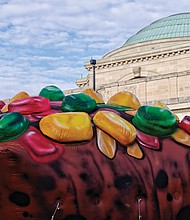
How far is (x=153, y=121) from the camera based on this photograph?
26.3ft

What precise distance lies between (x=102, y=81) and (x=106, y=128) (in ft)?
151

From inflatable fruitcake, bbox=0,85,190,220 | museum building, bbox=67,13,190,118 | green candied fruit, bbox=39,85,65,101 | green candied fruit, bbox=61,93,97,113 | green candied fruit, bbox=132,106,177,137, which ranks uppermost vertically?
museum building, bbox=67,13,190,118

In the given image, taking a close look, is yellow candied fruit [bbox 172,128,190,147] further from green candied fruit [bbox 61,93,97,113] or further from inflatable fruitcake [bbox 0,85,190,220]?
green candied fruit [bbox 61,93,97,113]

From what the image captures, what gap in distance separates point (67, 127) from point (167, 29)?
175 ft

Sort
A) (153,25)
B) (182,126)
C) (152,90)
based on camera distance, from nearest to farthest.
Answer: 1. (182,126)
2. (152,90)
3. (153,25)

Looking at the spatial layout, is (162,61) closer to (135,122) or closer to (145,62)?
(145,62)

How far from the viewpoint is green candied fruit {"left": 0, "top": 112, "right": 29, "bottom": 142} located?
7096 millimetres

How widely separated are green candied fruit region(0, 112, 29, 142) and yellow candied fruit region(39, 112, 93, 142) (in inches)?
9.6

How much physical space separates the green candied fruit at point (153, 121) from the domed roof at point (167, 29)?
159 ft

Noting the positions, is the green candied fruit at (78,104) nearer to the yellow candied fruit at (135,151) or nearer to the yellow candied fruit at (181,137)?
the yellow candied fruit at (135,151)

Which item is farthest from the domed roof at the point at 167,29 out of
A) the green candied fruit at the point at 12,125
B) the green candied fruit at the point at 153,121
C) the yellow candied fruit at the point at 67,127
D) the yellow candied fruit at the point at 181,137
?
the green candied fruit at the point at 12,125

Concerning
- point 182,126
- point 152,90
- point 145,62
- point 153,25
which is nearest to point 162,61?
point 145,62

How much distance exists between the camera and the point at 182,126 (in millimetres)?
8625

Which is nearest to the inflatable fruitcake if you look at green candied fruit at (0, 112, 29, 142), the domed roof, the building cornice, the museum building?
green candied fruit at (0, 112, 29, 142)
